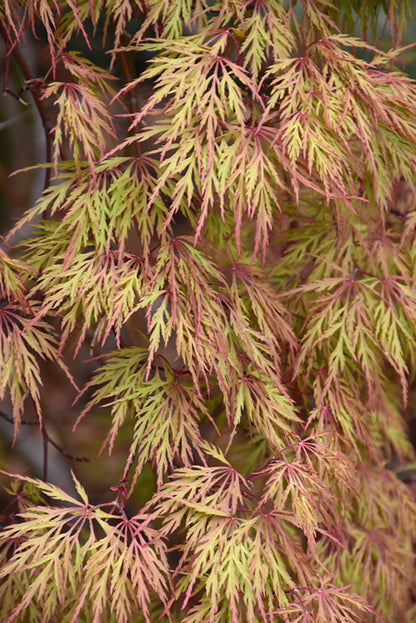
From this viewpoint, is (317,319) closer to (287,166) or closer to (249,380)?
(249,380)

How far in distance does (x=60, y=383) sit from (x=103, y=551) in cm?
69

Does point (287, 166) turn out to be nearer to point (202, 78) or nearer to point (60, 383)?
point (202, 78)

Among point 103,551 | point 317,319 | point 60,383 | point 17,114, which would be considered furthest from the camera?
point 60,383

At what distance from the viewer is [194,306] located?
36.9 inches

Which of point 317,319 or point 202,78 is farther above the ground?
point 202,78

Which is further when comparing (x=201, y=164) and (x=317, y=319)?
(x=317, y=319)

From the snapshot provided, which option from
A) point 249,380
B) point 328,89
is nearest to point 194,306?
point 249,380

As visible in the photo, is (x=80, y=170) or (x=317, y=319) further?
(x=317, y=319)

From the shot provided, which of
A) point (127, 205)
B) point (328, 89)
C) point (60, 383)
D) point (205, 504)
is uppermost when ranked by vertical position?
point (328, 89)

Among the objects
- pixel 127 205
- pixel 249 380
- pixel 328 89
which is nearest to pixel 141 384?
pixel 249 380

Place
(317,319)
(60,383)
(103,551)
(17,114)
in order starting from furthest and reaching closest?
(60,383) → (17,114) → (317,319) → (103,551)

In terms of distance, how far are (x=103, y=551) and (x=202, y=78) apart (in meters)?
0.74

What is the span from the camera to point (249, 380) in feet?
3.48

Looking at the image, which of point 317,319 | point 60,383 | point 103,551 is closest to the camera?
point 103,551
